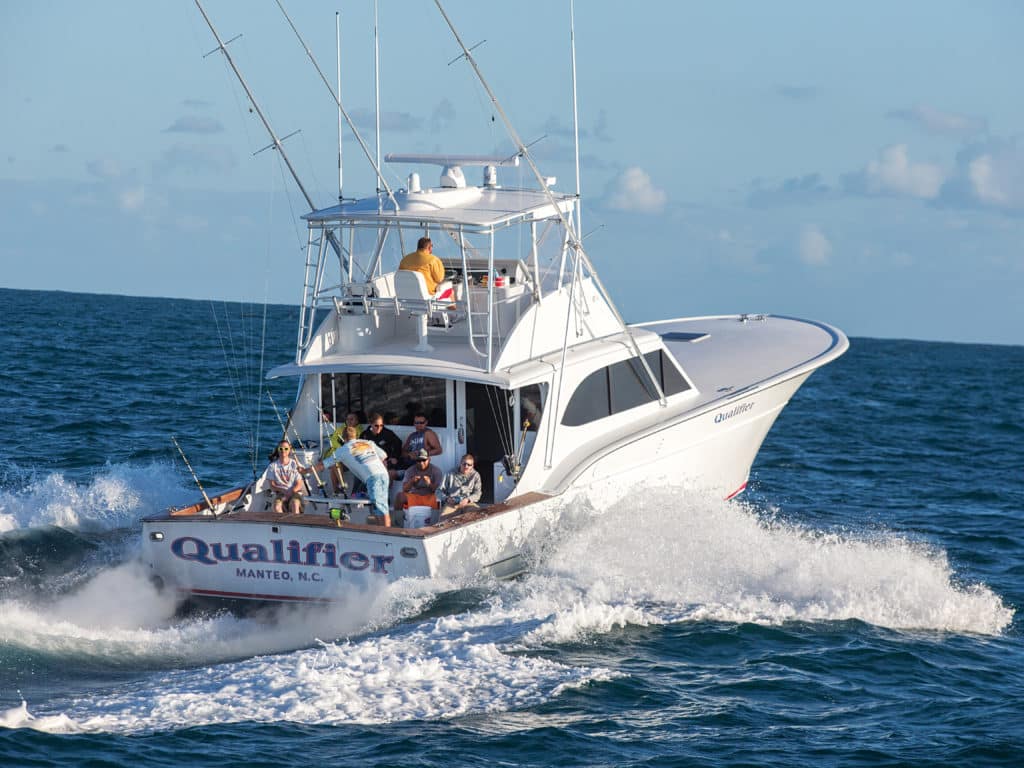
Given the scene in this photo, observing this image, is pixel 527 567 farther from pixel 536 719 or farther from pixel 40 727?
pixel 40 727

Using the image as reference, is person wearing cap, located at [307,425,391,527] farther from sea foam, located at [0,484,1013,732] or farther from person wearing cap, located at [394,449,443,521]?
sea foam, located at [0,484,1013,732]

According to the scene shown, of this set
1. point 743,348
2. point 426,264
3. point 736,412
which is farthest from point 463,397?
point 743,348

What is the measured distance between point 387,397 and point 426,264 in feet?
4.37

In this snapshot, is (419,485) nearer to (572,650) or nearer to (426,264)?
(426,264)

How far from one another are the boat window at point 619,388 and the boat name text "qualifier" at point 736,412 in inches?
19.2

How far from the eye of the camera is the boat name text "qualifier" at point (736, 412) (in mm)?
14609

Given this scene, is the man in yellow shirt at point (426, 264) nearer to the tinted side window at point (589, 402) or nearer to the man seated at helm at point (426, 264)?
the man seated at helm at point (426, 264)

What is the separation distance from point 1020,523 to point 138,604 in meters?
10.9

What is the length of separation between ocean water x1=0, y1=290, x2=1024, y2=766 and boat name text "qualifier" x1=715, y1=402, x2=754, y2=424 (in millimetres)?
1233

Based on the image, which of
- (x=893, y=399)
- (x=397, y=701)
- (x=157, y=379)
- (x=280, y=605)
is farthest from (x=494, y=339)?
(x=893, y=399)

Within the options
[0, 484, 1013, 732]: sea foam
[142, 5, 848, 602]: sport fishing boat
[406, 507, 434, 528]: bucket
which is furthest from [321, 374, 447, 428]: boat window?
[0, 484, 1013, 732]: sea foam

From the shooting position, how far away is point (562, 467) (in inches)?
501

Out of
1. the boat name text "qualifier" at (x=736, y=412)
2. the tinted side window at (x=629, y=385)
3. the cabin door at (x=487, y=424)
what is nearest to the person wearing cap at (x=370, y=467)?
the cabin door at (x=487, y=424)

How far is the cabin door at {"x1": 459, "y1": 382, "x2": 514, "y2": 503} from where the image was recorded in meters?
12.6
